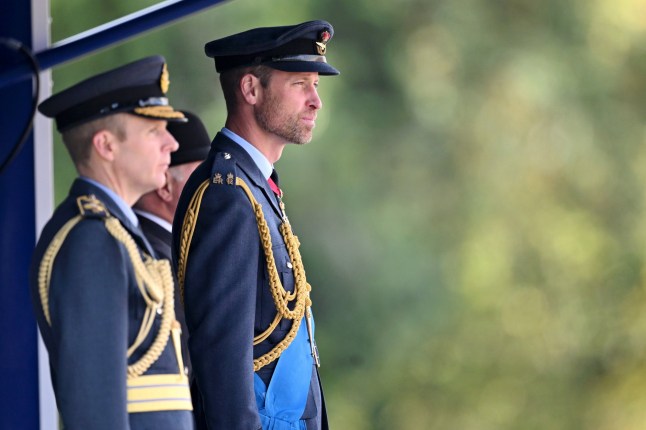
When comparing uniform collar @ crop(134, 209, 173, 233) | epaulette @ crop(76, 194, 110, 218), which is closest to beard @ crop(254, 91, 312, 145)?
epaulette @ crop(76, 194, 110, 218)

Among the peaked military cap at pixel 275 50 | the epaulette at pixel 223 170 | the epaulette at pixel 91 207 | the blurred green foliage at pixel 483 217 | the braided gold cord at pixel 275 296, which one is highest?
the blurred green foliage at pixel 483 217

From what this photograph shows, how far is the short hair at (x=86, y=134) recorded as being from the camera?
8.55ft

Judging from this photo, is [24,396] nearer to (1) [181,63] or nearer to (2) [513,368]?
(1) [181,63]

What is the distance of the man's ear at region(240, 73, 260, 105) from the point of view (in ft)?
9.32

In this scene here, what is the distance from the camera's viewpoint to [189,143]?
3.64m

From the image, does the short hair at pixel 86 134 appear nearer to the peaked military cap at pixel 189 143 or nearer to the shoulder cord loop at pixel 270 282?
the shoulder cord loop at pixel 270 282

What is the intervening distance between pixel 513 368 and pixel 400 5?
2262 mm

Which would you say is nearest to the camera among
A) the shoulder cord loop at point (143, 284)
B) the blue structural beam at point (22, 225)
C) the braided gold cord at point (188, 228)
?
the shoulder cord loop at point (143, 284)

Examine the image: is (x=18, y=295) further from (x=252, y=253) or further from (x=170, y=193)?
(x=252, y=253)

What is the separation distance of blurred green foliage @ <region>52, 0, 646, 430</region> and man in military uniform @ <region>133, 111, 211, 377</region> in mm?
4425

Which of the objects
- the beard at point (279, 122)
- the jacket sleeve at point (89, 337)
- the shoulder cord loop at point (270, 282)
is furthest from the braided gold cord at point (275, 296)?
the jacket sleeve at point (89, 337)

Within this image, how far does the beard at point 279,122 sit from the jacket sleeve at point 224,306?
0.55ft

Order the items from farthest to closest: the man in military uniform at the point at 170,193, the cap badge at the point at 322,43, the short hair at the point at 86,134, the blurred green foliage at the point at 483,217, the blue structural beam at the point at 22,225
A: 1. the blurred green foliage at the point at 483,217
2. the man in military uniform at the point at 170,193
3. the blue structural beam at the point at 22,225
4. the cap badge at the point at 322,43
5. the short hair at the point at 86,134

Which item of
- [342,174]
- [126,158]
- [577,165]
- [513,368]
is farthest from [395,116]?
[126,158]
